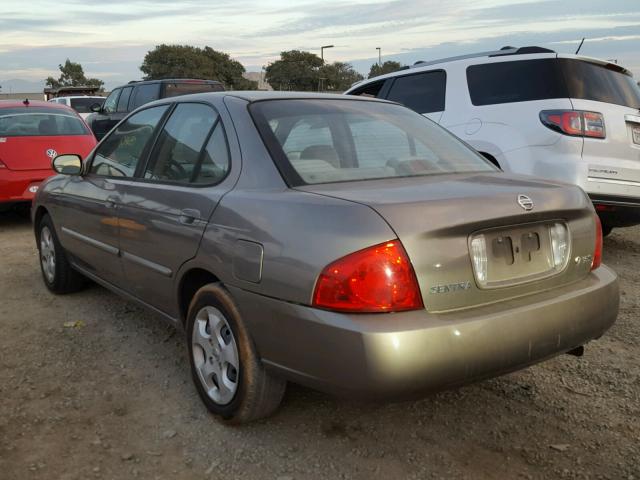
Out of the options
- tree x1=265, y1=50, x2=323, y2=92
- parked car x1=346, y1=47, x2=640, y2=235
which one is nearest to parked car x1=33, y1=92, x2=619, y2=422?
parked car x1=346, y1=47, x2=640, y2=235

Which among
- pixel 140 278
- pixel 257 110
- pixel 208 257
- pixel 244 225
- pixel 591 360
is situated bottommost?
pixel 591 360

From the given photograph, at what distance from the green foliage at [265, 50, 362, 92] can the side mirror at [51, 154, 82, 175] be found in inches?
2136

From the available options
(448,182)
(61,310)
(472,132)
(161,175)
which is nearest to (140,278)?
(161,175)

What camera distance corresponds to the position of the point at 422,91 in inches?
258

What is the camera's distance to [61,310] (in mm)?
4582

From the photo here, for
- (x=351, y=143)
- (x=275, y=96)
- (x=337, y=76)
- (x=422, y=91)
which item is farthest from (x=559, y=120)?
(x=337, y=76)

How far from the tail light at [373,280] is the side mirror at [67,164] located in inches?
112

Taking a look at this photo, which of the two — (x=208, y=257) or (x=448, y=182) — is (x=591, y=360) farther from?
(x=208, y=257)

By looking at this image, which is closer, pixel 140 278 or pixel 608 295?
pixel 608 295

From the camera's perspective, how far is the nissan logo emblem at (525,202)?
2482 mm

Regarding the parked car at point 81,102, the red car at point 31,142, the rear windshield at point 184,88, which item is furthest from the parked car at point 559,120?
the parked car at point 81,102

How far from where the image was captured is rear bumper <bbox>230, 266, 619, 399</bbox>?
216 cm

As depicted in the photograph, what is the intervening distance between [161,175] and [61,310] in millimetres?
1814

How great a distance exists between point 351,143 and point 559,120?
108 inches
